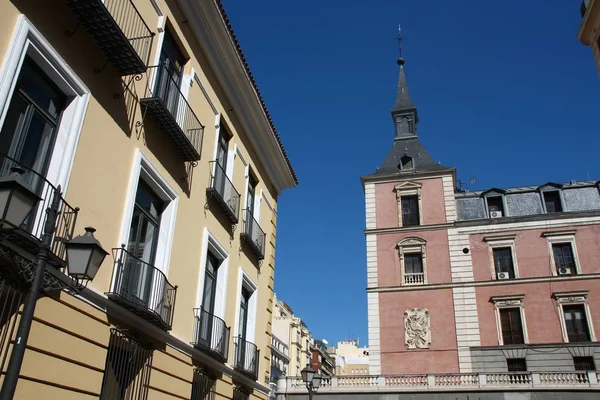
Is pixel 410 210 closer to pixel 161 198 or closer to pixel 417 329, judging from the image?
pixel 417 329

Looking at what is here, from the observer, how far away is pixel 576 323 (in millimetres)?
28359

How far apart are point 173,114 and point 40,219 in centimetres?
418

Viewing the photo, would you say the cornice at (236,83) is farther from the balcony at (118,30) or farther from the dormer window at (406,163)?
the dormer window at (406,163)

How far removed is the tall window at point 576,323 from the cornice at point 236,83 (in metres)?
19.7

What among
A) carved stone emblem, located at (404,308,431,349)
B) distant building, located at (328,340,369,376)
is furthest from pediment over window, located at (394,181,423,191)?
distant building, located at (328,340,369,376)

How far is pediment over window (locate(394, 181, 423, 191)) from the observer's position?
113 ft

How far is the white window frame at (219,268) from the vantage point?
1087 cm

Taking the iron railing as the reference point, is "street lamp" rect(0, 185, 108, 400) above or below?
below

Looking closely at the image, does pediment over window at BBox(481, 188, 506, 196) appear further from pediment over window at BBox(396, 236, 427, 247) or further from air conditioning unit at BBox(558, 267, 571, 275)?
air conditioning unit at BBox(558, 267, 571, 275)

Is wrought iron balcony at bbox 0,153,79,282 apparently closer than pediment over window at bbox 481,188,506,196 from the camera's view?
Yes

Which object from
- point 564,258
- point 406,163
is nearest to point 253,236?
point 564,258

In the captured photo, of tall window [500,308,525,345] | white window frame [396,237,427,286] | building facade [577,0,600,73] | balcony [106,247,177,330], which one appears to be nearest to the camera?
balcony [106,247,177,330]

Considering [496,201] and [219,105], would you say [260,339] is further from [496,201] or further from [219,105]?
[496,201]

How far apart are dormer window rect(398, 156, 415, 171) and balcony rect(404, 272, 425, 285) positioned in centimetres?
786
